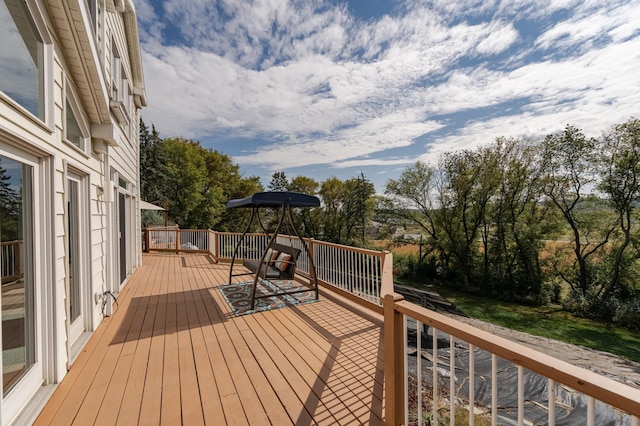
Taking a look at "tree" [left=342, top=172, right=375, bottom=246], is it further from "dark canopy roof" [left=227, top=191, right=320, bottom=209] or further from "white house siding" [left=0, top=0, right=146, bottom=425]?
"white house siding" [left=0, top=0, right=146, bottom=425]

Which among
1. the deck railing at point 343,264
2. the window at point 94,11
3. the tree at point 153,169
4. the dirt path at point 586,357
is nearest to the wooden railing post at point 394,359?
the deck railing at point 343,264

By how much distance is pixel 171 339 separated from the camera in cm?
312

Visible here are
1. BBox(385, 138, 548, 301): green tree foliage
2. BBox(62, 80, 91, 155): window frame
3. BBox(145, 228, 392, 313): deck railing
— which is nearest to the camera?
BBox(62, 80, 91, 155): window frame

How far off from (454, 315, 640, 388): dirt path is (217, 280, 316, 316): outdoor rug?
8.97m

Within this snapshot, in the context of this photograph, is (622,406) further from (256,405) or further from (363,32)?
(363,32)

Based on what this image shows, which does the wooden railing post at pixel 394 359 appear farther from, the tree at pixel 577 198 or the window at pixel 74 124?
the tree at pixel 577 198

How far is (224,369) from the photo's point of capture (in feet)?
8.23

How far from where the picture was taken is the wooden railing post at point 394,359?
5.40ft

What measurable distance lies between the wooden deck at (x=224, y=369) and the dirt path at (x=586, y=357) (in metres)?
9.22

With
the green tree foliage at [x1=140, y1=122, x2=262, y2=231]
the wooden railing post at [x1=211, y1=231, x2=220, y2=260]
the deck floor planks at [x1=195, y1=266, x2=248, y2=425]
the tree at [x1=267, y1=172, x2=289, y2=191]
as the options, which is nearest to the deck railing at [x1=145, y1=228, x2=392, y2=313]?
the wooden railing post at [x1=211, y1=231, x2=220, y2=260]

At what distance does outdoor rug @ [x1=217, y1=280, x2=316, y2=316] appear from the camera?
4.12 m

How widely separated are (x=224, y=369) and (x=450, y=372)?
6.80 feet

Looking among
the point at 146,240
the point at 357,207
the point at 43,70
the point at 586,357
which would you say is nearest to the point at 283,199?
the point at 43,70

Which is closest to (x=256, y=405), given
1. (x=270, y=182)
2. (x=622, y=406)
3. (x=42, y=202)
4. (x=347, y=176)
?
(x=622, y=406)
